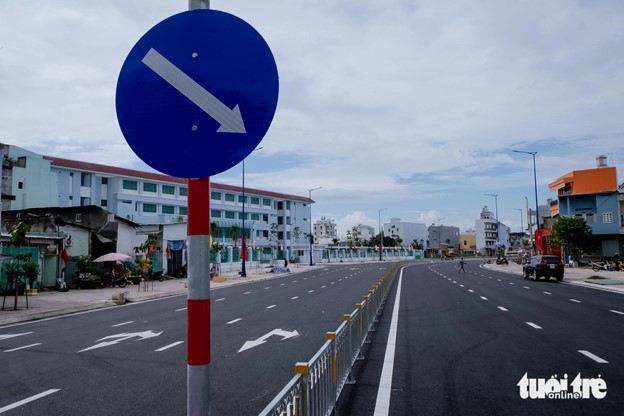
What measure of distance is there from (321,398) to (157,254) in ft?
138

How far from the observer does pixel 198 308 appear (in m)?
2.16

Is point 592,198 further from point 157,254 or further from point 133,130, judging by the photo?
point 133,130

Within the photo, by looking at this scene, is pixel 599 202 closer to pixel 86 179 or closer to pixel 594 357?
pixel 594 357

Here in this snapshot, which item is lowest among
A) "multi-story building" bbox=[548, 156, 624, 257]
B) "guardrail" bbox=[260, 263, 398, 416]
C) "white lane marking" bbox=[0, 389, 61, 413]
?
"white lane marking" bbox=[0, 389, 61, 413]

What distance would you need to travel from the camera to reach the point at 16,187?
5062cm

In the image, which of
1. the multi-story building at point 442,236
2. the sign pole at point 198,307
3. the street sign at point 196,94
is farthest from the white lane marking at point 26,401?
the multi-story building at point 442,236

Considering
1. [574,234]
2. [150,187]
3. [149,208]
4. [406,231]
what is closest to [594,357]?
[574,234]

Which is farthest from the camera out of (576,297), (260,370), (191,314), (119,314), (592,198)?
(592,198)

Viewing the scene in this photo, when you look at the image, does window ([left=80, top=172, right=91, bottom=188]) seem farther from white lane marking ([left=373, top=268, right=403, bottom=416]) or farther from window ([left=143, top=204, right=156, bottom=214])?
white lane marking ([left=373, top=268, right=403, bottom=416])

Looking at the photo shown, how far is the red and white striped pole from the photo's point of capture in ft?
6.87

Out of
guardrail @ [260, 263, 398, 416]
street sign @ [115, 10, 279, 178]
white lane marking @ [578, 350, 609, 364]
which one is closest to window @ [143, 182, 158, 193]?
guardrail @ [260, 263, 398, 416]

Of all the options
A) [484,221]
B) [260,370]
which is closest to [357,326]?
[260,370]

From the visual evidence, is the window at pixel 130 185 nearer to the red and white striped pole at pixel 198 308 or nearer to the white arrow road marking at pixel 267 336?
the white arrow road marking at pixel 267 336

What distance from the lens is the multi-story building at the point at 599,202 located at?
55.8 metres
